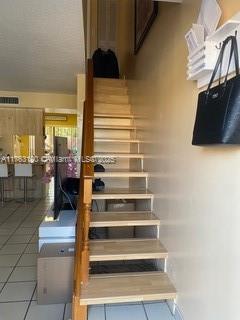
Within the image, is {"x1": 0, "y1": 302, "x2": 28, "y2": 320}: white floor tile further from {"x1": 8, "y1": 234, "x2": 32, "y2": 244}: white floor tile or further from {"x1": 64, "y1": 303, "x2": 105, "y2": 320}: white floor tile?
{"x1": 8, "y1": 234, "x2": 32, "y2": 244}: white floor tile

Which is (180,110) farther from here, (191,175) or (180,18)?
(180,18)

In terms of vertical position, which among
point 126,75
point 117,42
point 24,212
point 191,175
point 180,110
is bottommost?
point 24,212

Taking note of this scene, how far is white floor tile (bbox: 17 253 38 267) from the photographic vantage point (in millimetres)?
3271

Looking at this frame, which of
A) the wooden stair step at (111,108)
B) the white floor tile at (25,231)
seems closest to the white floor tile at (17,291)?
the white floor tile at (25,231)

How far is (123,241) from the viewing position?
9.30 ft

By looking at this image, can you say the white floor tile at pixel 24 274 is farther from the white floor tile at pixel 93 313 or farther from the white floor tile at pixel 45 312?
the white floor tile at pixel 93 313

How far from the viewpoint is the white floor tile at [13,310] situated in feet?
7.51

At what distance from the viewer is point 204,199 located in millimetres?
1823

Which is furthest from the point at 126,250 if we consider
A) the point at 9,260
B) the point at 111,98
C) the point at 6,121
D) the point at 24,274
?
the point at 6,121

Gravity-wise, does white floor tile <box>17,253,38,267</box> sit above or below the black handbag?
below

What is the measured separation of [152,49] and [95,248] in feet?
8.02

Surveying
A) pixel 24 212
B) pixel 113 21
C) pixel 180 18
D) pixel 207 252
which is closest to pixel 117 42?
pixel 113 21

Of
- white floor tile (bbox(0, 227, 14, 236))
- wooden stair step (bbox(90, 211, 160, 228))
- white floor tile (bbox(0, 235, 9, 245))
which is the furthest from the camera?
white floor tile (bbox(0, 227, 14, 236))

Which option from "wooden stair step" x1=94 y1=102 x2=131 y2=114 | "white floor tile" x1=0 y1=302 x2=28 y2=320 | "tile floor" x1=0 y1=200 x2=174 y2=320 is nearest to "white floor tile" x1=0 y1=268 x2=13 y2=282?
"tile floor" x1=0 y1=200 x2=174 y2=320
